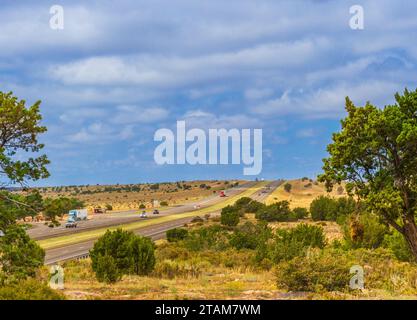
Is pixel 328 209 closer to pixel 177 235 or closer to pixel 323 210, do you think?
pixel 323 210

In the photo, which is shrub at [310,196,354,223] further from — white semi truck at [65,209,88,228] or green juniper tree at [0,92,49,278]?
green juniper tree at [0,92,49,278]

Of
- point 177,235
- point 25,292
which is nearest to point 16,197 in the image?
point 25,292

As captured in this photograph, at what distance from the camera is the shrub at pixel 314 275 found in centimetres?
1961

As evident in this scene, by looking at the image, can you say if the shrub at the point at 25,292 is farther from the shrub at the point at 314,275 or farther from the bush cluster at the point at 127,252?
the bush cluster at the point at 127,252

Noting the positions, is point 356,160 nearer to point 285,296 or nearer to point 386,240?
point 285,296

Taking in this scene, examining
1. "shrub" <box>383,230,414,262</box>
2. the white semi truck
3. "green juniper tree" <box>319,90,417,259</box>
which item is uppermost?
"green juniper tree" <box>319,90,417,259</box>

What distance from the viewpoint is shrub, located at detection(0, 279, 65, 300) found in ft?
47.7

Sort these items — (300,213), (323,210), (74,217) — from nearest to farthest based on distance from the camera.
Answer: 1. (323,210)
2. (300,213)
3. (74,217)

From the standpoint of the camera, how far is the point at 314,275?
19.8 m

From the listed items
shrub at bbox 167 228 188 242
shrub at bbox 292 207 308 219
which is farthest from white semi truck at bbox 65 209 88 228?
shrub at bbox 292 207 308 219

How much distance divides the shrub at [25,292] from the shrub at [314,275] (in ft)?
28.0

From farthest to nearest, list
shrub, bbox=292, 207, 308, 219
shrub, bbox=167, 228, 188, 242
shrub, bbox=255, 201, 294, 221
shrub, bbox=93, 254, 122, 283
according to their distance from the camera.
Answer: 1. shrub, bbox=292, 207, 308, 219
2. shrub, bbox=255, 201, 294, 221
3. shrub, bbox=167, 228, 188, 242
4. shrub, bbox=93, 254, 122, 283

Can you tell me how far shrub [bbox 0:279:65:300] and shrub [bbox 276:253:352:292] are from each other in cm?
854

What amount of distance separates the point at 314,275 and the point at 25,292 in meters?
9.97
